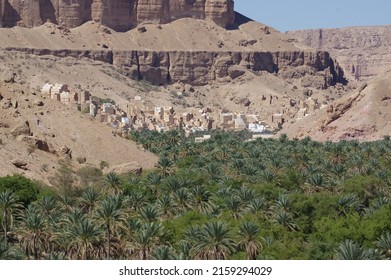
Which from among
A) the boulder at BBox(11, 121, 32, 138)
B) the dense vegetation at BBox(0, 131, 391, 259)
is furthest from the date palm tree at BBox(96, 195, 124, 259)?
the boulder at BBox(11, 121, 32, 138)

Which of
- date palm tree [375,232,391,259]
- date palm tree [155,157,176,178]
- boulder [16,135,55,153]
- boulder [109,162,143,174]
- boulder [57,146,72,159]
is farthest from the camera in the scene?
boulder [57,146,72,159]

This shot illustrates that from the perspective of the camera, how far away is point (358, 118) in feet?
461

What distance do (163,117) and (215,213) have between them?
121 meters

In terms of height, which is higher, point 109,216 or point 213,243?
point 213,243

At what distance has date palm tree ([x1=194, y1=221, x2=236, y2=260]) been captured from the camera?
44.3m

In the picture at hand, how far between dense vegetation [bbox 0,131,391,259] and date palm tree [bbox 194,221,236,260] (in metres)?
0.05

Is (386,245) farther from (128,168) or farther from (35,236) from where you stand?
(128,168)

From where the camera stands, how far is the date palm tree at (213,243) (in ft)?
145

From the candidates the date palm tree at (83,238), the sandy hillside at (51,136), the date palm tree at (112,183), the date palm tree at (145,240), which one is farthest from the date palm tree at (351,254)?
the sandy hillside at (51,136)

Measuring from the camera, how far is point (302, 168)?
84500mm

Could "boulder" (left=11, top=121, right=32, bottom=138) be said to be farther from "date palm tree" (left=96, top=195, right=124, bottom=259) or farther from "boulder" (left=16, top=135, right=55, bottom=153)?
"date palm tree" (left=96, top=195, right=124, bottom=259)

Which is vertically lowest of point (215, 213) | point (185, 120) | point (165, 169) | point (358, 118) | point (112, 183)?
point (185, 120)

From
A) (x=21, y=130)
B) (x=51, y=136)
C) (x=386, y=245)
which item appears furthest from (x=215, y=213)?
(x=51, y=136)
